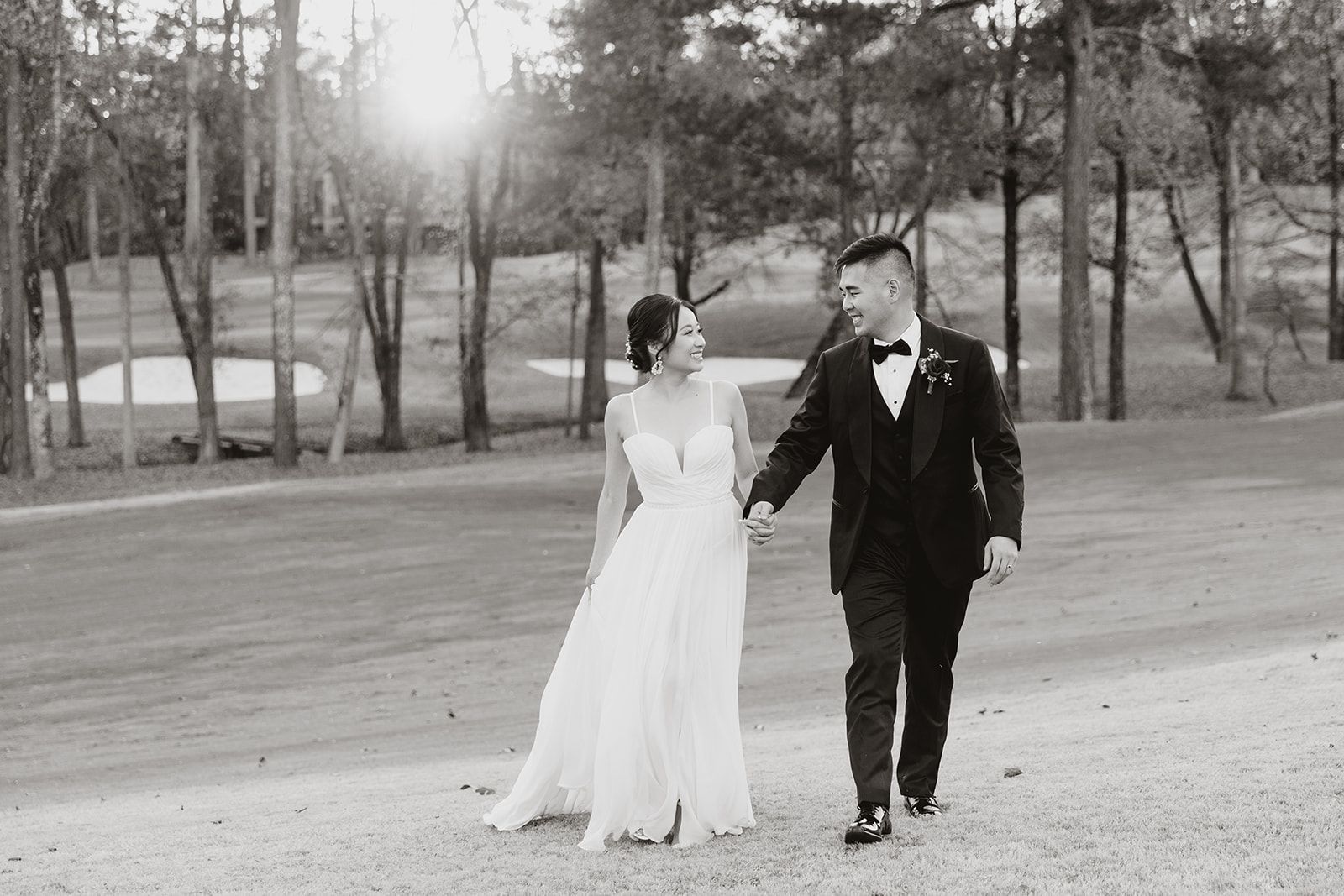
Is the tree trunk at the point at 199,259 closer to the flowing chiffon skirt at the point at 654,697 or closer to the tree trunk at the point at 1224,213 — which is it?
the tree trunk at the point at 1224,213

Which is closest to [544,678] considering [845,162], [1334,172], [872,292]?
[872,292]

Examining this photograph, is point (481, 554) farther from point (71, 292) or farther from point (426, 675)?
point (71, 292)

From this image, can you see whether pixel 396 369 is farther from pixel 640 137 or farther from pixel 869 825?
pixel 869 825

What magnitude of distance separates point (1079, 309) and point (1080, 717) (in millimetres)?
22556

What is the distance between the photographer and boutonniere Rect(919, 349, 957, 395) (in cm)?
552

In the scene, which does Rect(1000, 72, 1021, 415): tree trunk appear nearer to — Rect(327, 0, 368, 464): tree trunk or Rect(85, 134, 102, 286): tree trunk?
Rect(327, 0, 368, 464): tree trunk

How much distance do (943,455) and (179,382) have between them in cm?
4870

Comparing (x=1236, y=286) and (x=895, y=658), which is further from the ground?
(x=1236, y=286)

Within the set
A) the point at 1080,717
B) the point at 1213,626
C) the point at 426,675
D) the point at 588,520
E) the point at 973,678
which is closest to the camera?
the point at 1080,717

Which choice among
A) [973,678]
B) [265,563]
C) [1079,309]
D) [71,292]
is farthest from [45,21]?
[71,292]

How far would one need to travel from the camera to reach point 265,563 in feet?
60.1

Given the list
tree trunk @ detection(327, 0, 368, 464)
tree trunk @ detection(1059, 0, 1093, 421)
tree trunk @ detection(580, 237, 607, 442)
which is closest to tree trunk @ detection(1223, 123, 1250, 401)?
tree trunk @ detection(1059, 0, 1093, 421)

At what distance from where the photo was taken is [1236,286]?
4203 centimetres

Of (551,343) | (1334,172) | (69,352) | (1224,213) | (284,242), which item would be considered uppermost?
(1334,172)
